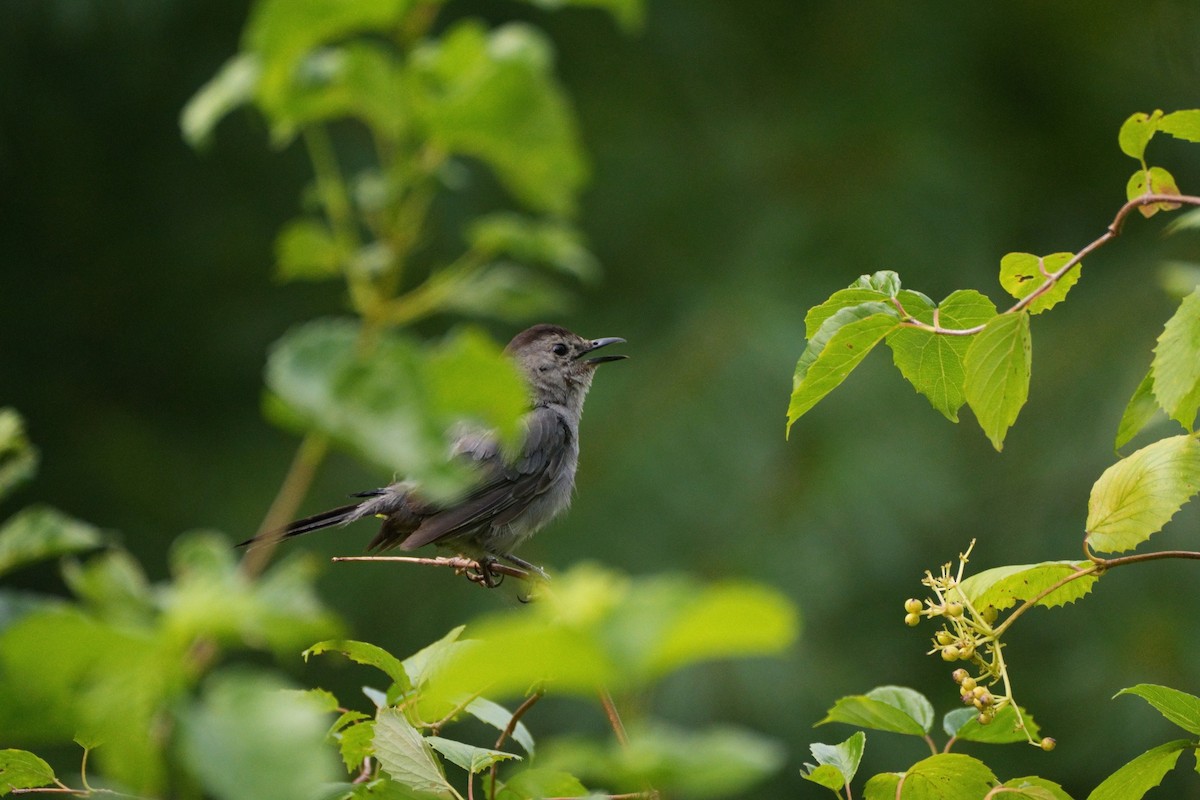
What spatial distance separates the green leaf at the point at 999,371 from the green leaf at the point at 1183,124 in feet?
0.64

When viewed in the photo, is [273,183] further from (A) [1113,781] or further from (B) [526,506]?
(A) [1113,781]

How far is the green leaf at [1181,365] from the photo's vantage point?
3.22 feet

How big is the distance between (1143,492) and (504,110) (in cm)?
73

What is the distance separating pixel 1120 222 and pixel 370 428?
0.73 metres

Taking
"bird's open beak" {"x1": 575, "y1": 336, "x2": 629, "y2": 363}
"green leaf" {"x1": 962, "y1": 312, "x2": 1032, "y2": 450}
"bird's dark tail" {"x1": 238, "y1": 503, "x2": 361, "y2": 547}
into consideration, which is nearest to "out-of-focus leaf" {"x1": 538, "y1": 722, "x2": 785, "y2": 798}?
"green leaf" {"x1": 962, "y1": 312, "x2": 1032, "y2": 450}

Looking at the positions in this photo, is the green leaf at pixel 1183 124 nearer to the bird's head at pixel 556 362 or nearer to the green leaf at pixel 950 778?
the green leaf at pixel 950 778

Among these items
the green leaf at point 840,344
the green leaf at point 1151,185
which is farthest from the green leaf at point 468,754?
the green leaf at point 1151,185

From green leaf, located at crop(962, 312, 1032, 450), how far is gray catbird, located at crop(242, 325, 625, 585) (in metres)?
1.25

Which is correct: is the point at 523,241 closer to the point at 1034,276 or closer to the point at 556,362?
the point at 1034,276

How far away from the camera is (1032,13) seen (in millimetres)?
5520

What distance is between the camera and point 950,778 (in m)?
1.05

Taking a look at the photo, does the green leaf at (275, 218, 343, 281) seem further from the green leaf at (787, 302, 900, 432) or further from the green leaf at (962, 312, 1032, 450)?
the green leaf at (962, 312, 1032, 450)

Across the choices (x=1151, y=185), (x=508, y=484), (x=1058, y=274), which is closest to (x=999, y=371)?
(x=1058, y=274)

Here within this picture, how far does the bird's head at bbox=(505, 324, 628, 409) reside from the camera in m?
3.12
